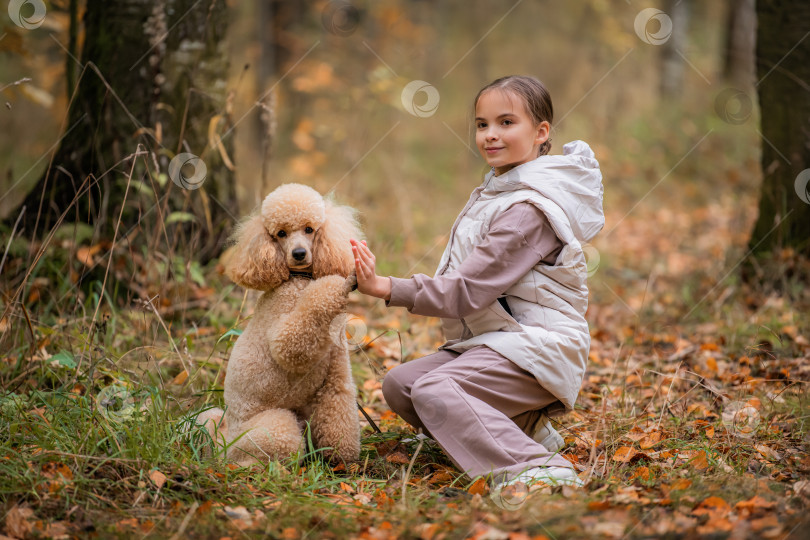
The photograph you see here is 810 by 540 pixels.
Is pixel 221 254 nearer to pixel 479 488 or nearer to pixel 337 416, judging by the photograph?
pixel 337 416

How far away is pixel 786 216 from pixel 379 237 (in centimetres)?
286

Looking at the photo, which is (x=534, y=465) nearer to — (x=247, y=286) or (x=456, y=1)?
(x=247, y=286)

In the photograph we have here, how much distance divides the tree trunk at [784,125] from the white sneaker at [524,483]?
271cm

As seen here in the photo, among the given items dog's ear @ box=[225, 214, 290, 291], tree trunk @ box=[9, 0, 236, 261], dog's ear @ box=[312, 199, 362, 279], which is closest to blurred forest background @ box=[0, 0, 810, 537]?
tree trunk @ box=[9, 0, 236, 261]

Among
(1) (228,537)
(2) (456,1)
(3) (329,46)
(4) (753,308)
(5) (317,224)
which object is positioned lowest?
(1) (228,537)

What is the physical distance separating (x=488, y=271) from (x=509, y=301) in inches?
8.1

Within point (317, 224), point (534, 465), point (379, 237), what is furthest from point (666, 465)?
point (379, 237)

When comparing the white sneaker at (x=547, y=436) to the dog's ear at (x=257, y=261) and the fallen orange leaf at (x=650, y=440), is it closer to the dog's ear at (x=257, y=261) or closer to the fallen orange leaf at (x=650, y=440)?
the fallen orange leaf at (x=650, y=440)

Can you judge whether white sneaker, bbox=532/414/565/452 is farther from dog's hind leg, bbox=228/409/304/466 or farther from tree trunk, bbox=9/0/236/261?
tree trunk, bbox=9/0/236/261

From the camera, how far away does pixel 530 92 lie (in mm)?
2588

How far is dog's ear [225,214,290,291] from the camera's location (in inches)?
91.5

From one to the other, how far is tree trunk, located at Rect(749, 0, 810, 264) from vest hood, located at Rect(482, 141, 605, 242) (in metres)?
2.18

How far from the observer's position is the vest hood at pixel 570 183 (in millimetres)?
2518

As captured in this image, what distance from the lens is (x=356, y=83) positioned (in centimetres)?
1091
